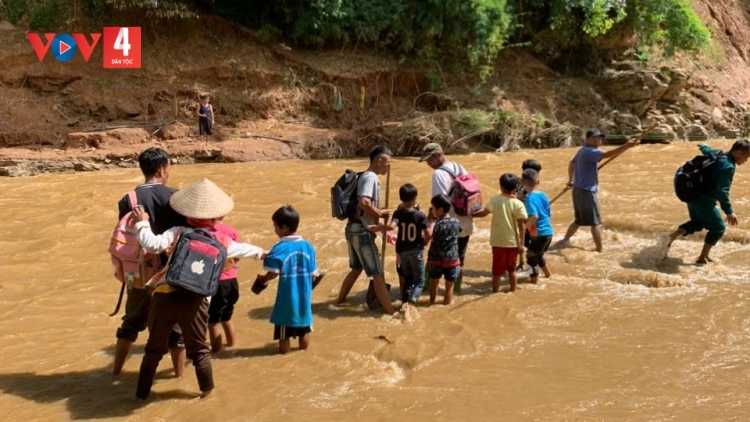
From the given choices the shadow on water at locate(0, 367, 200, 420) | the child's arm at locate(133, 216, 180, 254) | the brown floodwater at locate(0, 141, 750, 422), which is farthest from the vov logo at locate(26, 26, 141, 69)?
the child's arm at locate(133, 216, 180, 254)

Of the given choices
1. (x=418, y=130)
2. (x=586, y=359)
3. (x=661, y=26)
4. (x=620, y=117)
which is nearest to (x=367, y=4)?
(x=418, y=130)

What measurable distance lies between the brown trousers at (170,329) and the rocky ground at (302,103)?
1208 cm

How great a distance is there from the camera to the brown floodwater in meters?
4.54

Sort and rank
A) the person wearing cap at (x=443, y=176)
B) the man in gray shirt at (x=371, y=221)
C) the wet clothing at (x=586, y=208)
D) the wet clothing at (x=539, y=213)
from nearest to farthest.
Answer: the man in gray shirt at (x=371, y=221) → the person wearing cap at (x=443, y=176) → the wet clothing at (x=539, y=213) → the wet clothing at (x=586, y=208)

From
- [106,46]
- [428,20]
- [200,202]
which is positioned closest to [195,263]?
[200,202]

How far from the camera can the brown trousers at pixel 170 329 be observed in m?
4.57

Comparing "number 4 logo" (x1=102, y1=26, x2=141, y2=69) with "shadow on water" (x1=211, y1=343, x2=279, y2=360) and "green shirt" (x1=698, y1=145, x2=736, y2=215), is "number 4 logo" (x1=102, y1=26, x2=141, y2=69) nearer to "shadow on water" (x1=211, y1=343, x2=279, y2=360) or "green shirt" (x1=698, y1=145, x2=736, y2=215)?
"shadow on water" (x1=211, y1=343, x2=279, y2=360)

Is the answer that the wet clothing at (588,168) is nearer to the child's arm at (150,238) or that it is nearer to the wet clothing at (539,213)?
the wet clothing at (539,213)

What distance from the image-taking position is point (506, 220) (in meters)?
6.68

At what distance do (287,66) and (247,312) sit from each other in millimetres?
14675

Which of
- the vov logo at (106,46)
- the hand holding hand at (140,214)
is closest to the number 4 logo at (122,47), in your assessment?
the vov logo at (106,46)

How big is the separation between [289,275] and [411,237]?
1.49m

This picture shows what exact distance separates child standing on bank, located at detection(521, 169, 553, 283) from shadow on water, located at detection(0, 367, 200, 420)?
3794 millimetres

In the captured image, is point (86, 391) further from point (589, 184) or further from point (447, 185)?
point (589, 184)
